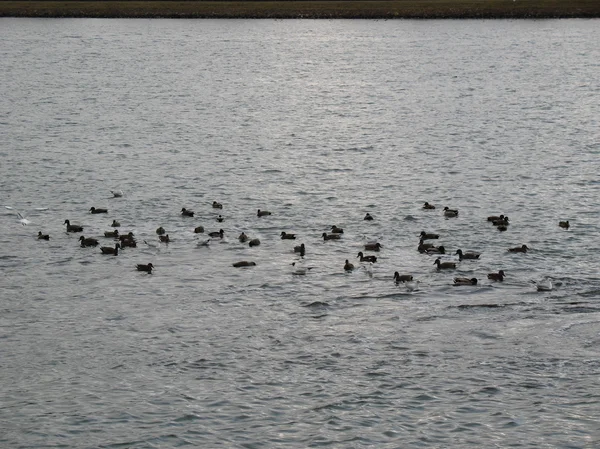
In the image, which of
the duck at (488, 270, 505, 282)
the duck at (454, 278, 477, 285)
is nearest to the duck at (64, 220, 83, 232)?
the duck at (454, 278, 477, 285)

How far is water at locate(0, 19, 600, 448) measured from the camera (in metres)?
25.0

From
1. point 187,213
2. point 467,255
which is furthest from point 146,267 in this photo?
point 467,255

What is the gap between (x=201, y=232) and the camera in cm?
3912

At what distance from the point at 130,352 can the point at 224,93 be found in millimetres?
60654

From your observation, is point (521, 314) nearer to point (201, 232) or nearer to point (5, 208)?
point (201, 232)

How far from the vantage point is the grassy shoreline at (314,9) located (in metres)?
158

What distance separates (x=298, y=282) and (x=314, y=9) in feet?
453

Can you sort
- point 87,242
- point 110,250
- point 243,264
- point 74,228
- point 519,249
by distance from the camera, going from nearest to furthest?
1. point 243,264
2. point 519,249
3. point 110,250
4. point 87,242
5. point 74,228

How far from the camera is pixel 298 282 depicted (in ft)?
111

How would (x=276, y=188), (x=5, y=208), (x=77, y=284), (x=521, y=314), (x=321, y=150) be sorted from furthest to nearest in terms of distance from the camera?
(x=321, y=150)
(x=276, y=188)
(x=5, y=208)
(x=77, y=284)
(x=521, y=314)

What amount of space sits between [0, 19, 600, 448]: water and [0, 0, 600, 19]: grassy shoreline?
82822 millimetres

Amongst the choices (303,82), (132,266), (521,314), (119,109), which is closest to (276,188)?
(132,266)

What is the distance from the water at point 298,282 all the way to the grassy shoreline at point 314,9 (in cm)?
8282

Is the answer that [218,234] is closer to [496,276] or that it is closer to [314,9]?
[496,276]
